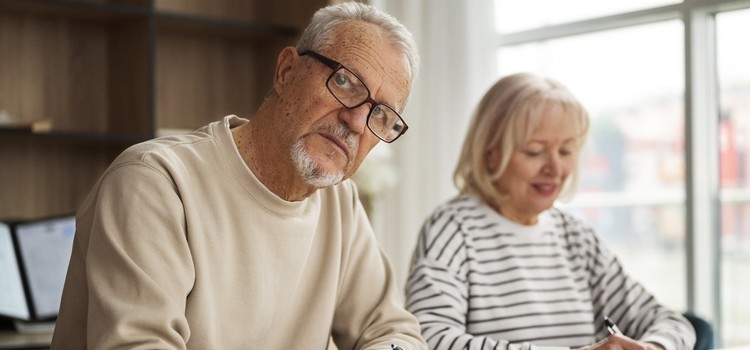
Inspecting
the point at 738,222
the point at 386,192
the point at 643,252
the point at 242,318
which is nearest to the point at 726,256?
the point at 738,222

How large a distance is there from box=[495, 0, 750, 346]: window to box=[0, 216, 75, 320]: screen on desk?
5.90ft

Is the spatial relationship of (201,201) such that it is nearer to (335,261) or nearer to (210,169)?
(210,169)

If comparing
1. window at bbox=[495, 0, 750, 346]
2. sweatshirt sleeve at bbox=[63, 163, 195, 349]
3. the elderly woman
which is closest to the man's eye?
sweatshirt sleeve at bbox=[63, 163, 195, 349]

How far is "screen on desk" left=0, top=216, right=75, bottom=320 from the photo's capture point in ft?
9.27

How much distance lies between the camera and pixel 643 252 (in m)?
3.65

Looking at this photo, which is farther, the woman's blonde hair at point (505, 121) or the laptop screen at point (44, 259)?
the laptop screen at point (44, 259)

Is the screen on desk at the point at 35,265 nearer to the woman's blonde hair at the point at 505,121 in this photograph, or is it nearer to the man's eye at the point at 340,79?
the woman's blonde hair at the point at 505,121

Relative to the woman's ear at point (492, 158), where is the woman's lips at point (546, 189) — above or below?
below

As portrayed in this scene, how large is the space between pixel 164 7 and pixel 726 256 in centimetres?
262

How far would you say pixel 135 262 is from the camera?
1.30m

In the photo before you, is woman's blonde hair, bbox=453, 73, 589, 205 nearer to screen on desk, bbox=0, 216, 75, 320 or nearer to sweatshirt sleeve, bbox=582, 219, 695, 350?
sweatshirt sleeve, bbox=582, 219, 695, 350

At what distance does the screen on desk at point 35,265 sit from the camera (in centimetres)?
283

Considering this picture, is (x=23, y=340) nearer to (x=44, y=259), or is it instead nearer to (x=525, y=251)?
(x=44, y=259)

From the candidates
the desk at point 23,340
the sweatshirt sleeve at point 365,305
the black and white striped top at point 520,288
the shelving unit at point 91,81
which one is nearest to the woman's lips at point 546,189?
the black and white striped top at point 520,288
